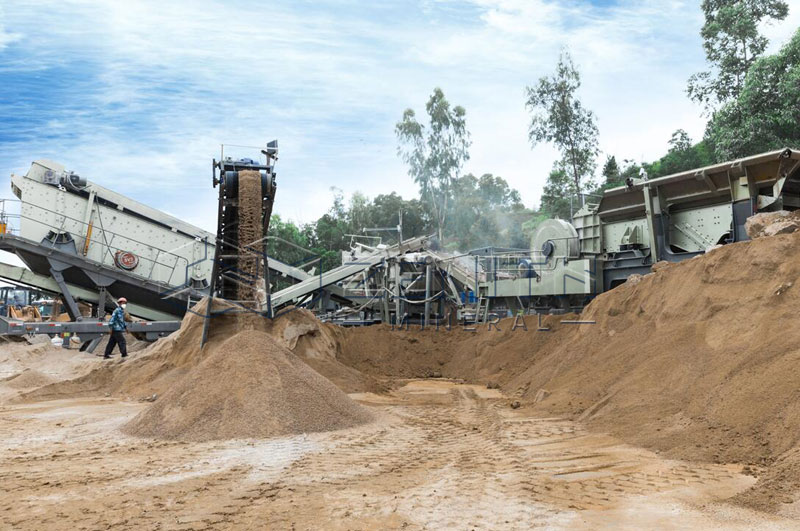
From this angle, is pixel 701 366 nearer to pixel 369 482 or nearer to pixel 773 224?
pixel 773 224

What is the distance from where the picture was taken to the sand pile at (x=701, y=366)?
244 inches

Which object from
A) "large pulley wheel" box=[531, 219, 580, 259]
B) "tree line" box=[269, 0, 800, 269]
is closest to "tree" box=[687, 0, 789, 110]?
"tree line" box=[269, 0, 800, 269]

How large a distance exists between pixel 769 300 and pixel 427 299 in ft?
38.6

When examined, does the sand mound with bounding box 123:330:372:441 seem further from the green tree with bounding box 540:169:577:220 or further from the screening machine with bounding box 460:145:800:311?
the green tree with bounding box 540:169:577:220

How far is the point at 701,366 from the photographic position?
25.8 ft

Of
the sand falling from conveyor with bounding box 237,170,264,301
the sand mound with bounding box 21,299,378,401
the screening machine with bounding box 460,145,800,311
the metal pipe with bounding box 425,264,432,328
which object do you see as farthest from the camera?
the metal pipe with bounding box 425,264,432,328

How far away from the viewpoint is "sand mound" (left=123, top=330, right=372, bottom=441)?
27.0 ft

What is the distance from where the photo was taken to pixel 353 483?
5.77m

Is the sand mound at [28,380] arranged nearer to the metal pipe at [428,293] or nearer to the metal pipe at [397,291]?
the metal pipe at [397,291]

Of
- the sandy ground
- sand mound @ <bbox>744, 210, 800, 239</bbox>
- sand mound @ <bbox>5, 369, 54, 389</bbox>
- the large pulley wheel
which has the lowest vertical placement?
the sandy ground

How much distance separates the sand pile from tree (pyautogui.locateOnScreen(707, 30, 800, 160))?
15430mm

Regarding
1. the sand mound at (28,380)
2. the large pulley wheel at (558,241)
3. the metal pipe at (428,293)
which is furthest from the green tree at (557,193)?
the sand mound at (28,380)

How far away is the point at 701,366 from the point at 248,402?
5663mm

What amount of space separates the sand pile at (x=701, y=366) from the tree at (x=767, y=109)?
50.6 feet
